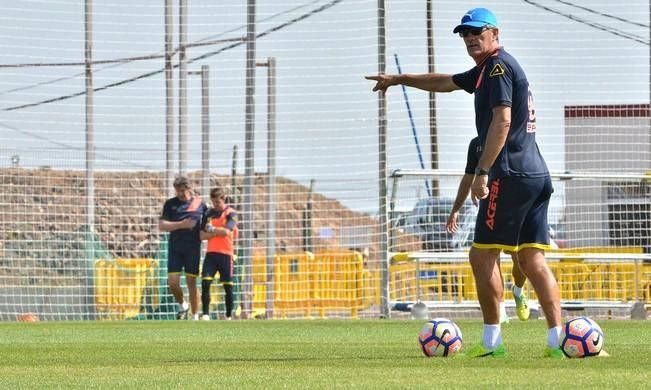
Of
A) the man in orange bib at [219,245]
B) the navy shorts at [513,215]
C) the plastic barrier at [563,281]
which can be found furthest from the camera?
the plastic barrier at [563,281]

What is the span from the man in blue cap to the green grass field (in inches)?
14.9

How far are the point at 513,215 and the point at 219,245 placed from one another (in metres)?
11.0

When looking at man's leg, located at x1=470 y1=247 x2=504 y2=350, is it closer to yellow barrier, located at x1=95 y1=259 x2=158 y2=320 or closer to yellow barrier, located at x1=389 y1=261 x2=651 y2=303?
yellow barrier, located at x1=389 y1=261 x2=651 y2=303

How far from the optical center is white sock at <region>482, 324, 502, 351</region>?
28.0 ft

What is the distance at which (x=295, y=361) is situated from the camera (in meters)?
8.35

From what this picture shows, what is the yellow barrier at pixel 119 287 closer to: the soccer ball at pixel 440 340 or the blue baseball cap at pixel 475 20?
the soccer ball at pixel 440 340

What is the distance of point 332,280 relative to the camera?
21859 mm

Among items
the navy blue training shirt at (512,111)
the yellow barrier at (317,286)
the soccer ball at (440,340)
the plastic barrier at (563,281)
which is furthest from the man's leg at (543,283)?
the yellow barrier at (317,286)

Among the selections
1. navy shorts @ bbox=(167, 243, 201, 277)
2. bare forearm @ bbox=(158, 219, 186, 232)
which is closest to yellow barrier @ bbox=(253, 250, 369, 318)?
navy shorts @ bbox=(167, 243, 201, 277)

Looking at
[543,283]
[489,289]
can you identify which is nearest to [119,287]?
[489,289]

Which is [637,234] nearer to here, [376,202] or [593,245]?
[593,245]

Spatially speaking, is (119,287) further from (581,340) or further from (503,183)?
(581,340)

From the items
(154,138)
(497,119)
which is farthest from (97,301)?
(497,119)

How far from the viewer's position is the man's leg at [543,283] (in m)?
8.43
